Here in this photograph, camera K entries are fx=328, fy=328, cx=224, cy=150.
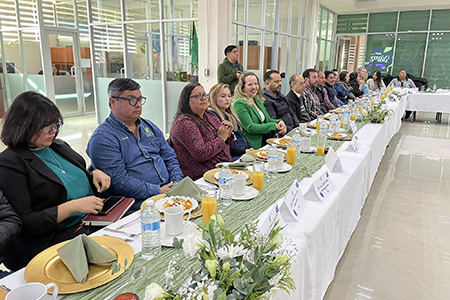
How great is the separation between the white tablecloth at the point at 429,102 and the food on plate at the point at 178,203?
7.34 meters

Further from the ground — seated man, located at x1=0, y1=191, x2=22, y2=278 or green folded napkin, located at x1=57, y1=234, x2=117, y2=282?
green folded napkin, located at x1=57, y1=234, x2=117, y2=282

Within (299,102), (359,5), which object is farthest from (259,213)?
(359,5)


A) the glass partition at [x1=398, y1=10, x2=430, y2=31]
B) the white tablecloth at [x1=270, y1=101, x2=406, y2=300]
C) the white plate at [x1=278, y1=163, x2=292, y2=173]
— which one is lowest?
the white tablecloth at [x1=270, y1=101, x2=406, y2=300]

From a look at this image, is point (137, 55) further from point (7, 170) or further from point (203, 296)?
point (203, 296)

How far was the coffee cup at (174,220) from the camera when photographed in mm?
1152

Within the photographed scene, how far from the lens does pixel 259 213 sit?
1.38 metres

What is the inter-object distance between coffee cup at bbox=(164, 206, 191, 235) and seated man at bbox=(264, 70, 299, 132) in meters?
2.43

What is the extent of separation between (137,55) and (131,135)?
15.8 feet

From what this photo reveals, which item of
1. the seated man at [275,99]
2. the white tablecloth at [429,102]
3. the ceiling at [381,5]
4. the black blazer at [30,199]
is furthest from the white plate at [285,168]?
the ceiling at [381,5]

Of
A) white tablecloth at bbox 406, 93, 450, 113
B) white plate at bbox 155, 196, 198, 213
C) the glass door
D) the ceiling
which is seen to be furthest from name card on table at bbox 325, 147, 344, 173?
the ceiling

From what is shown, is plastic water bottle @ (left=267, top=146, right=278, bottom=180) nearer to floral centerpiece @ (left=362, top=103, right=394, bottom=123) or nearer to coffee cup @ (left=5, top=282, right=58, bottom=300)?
coffee cup @ (left=5, top=282, right=58, bottom=300)

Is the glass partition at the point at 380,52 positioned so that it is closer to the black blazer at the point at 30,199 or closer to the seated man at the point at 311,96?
the seated man at the point at 311,96

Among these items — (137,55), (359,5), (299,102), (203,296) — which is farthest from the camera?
(359,5)

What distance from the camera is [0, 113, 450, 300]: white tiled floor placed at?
78.0 inches
